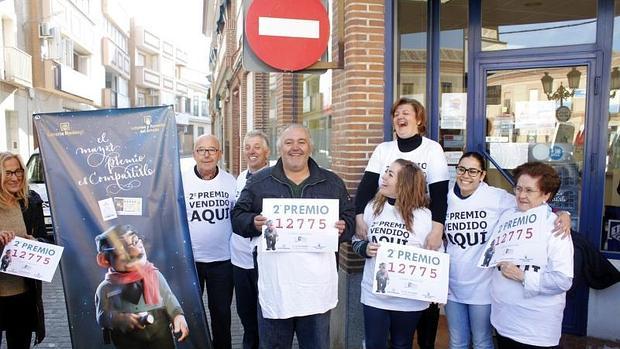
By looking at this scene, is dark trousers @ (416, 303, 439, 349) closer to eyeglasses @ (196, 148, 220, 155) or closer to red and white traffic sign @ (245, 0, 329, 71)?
eyeglasses @ (196, 148, 220, 155)

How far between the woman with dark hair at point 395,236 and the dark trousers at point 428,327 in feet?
2.15

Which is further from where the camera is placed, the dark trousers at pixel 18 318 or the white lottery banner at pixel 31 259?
the dark trousers at pixel 18 318

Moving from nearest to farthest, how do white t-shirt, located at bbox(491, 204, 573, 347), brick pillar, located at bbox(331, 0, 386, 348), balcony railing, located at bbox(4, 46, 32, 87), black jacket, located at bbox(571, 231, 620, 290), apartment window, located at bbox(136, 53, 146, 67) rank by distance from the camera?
white t-shirt, located at bbox(491, 204, 573, 347)
black jacket, located at bbox(571, 231, 620, 290)
brick pillar, located at bbox(331, 0, 386, 348)
balcony railing, located at bbox(4, 46, 32, 87)
apartment window, located at bbox(136, 53, 146, 67)

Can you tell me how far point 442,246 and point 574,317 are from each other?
6.60 ft

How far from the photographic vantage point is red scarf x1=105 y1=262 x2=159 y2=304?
3236 mm

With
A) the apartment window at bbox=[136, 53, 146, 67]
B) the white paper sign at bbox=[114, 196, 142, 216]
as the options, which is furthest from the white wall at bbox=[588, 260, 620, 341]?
the apartment window at bbox=[136, 53, 146, 67]

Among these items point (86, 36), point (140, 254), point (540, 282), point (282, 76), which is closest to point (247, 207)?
point (140, 254)

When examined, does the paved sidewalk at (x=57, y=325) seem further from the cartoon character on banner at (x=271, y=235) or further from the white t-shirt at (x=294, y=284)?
the cartoon character on banner at (x=271, y=235)

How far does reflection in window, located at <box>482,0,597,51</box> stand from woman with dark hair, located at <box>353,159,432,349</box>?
227cm

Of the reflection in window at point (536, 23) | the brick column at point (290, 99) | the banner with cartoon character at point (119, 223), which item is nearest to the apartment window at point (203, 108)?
the brick column at point (290, 99)

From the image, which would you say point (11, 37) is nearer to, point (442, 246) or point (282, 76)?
point (282, 76)

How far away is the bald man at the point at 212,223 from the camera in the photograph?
3719 millimetres

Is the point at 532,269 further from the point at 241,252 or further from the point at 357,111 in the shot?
the point at 357,111

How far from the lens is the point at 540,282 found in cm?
262
